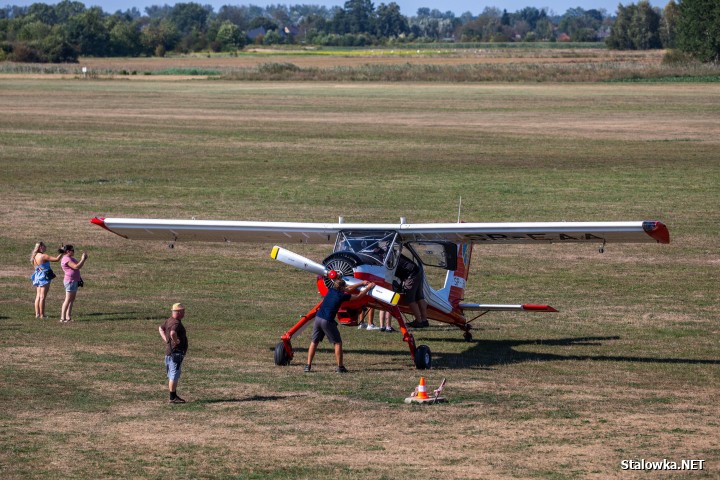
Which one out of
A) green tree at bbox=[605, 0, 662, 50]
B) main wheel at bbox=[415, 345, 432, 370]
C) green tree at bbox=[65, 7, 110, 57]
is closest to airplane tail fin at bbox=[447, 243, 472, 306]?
main wheel at bbox=[415, 345, 432, 370]

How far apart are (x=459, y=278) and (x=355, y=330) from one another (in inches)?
85.3

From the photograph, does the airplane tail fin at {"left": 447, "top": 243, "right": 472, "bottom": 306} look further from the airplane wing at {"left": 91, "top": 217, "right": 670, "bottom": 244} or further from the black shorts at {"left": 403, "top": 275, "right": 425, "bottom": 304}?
the black shorts at {"left": 403, "top": 275, "right": 425, "bottom": 304}

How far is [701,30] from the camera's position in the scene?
347ft

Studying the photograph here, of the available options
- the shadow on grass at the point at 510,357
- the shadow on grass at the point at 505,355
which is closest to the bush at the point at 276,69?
the shadow on grass at the point at 505,355

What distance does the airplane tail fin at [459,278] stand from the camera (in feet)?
64.0

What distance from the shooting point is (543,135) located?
55562 mm

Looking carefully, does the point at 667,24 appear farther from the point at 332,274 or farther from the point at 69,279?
the point at 332,274

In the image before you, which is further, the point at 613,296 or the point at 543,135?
the point at 543,135

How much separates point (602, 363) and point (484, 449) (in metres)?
5.36

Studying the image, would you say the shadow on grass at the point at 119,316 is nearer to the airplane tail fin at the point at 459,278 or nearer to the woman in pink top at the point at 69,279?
the woman in pink top at the point at 69,279

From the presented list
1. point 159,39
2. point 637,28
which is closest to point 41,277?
point 159,39

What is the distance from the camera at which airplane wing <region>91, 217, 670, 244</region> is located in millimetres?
17078

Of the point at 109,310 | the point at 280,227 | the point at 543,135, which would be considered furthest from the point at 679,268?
the point at 543,135

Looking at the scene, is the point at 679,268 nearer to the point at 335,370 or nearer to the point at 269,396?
the point at 335,370
